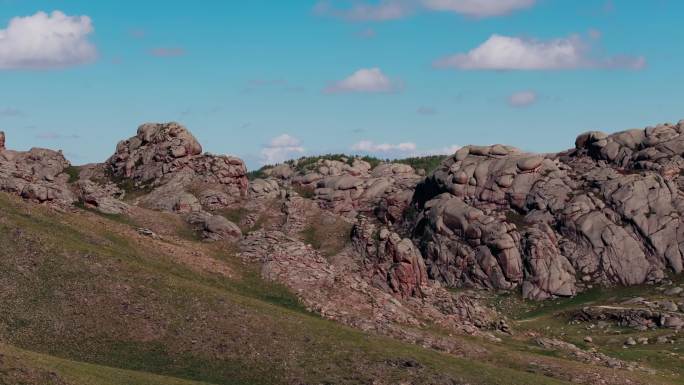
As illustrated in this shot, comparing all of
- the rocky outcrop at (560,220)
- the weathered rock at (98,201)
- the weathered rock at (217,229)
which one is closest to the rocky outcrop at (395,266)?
the weathered rock at (217,229)

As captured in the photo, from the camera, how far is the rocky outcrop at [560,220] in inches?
5344

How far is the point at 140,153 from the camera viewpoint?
470ft

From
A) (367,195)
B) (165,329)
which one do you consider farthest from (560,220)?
(165,329)

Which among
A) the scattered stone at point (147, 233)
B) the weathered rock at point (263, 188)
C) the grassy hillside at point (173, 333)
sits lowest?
the grassy hillside at point (173, 333)

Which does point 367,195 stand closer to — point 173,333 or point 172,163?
point 172,163

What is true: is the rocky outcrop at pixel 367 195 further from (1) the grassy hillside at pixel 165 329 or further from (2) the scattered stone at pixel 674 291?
(1) the grassy hillside at pixel 165 329

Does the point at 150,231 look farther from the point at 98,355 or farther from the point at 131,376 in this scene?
the point at 131,376

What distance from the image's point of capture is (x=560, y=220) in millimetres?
143000

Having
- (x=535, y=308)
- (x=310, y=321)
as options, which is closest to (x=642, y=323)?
(x=535, y=308)

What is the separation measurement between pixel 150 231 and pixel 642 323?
70517 millimetres

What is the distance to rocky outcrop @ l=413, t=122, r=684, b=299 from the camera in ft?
445

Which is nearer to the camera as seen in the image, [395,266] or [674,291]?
[395,266]

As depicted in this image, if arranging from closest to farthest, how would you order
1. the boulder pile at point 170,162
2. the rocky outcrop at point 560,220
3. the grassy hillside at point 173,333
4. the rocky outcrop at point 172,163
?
the grassy hillside at point 173,333 < the rocky outcrop at point 172,163 < the boulder pile at point 170,162 < the rocky outcrop at point 560,220

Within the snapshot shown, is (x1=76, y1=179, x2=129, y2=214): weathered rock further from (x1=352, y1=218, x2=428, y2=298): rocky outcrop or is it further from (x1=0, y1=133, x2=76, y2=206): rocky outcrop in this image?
(x1=352, y1=218, x2=428, y2=298): rocky outcrop
